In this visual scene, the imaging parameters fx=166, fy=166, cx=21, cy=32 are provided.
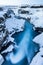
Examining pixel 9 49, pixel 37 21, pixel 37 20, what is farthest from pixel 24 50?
pixel 37 20

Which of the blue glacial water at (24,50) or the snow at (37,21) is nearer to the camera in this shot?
the blue glacial water at (24,50)

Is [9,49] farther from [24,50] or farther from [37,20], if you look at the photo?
[37,20]

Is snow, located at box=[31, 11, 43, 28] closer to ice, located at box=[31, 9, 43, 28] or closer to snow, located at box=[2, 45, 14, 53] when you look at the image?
ice, located at box=[31, 9, 43, 28]

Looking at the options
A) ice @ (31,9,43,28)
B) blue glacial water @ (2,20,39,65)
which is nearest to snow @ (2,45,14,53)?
blue glacial water @ (2,20,39,65)

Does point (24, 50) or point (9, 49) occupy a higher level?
point (9, 49)

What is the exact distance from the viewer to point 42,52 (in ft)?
22.5

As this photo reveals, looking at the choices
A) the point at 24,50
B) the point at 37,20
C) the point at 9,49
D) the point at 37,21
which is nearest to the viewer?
the point at 9,49

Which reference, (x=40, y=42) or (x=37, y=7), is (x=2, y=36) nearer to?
(x=40, y=42)

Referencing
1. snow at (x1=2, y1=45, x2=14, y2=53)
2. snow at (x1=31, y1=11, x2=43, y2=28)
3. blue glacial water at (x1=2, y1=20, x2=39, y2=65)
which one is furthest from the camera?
snow at (x1=31, y1=11, x2=43, y2=28)

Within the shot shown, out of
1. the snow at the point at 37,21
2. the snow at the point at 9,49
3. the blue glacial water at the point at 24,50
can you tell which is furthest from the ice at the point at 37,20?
the snow at the point at 9,49

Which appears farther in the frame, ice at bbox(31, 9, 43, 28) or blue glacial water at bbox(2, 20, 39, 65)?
ice at bbox(31, 9, 43, 28)

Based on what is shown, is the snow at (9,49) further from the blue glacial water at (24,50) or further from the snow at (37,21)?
the snow at (37,21)

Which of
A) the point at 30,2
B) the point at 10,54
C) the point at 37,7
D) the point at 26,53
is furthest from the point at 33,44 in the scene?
the point at 30,2

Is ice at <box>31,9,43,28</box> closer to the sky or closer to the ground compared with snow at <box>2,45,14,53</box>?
closer to the ground
